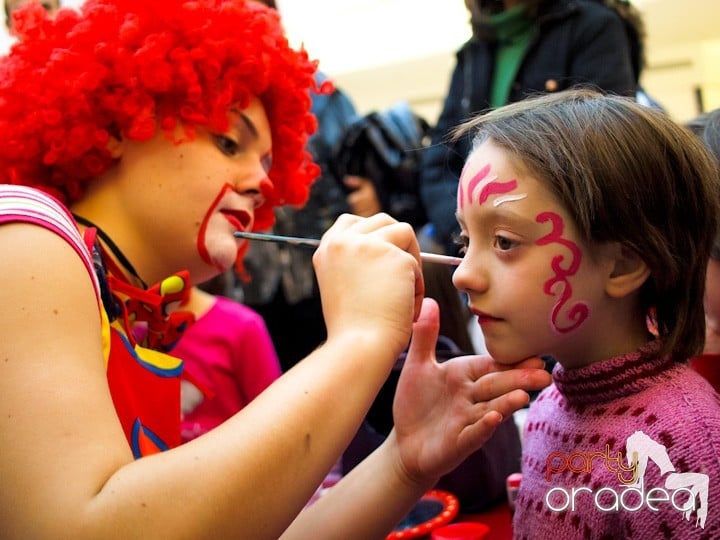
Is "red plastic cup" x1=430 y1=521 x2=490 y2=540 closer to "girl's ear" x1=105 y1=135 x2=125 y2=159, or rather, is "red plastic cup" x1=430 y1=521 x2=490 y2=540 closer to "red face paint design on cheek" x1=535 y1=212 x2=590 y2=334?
"red face paint design on cheek" x1=535 y1=212 x2=590 y2=334

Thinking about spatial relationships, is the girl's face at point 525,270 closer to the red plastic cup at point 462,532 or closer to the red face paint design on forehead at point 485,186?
the red face paint design on forehead at point 485,186

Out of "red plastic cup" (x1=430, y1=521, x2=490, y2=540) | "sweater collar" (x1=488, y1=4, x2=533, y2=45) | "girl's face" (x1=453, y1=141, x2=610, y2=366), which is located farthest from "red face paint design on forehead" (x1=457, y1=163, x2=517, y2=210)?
"sweater collar" (x1=488, y1=4, x2=533, y2=45)

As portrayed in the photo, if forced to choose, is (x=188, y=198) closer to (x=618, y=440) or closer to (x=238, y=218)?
(x=238, y=218)

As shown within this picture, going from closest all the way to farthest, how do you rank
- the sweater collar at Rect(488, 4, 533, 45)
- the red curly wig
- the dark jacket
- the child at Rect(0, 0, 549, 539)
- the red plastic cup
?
1. the child at Rect(0, 0, 549, 539)
2. the red plastic cup
3. the red curly wig
4. the dark jacket
5. the sweater collar at Rect(488, 4, 533, 45)

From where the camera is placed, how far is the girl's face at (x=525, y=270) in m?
0.85

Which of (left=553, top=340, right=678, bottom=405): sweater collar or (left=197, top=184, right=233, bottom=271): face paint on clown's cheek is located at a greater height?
(left=197, top=184, right=233, bottom=271): face paint on clown's cheek

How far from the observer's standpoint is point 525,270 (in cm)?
85

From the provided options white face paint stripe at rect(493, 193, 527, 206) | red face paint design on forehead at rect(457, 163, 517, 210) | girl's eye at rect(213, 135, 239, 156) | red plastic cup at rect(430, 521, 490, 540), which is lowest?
red plastic cup at rect(430, 521, 490, 540)

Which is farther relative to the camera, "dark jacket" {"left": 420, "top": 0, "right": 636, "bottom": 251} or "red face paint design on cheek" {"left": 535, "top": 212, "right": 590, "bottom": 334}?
"dark jacket" {"left": 420, "top": 0, "right": 636, "bottom": 251}

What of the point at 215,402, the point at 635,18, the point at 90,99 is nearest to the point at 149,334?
the point at 90,99

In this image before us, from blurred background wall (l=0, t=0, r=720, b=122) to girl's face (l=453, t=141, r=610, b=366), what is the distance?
2.69 metres

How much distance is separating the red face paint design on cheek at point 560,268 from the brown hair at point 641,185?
2 centimetres

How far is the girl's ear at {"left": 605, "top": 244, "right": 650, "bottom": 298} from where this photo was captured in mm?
858

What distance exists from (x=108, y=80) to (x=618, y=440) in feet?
2.91
